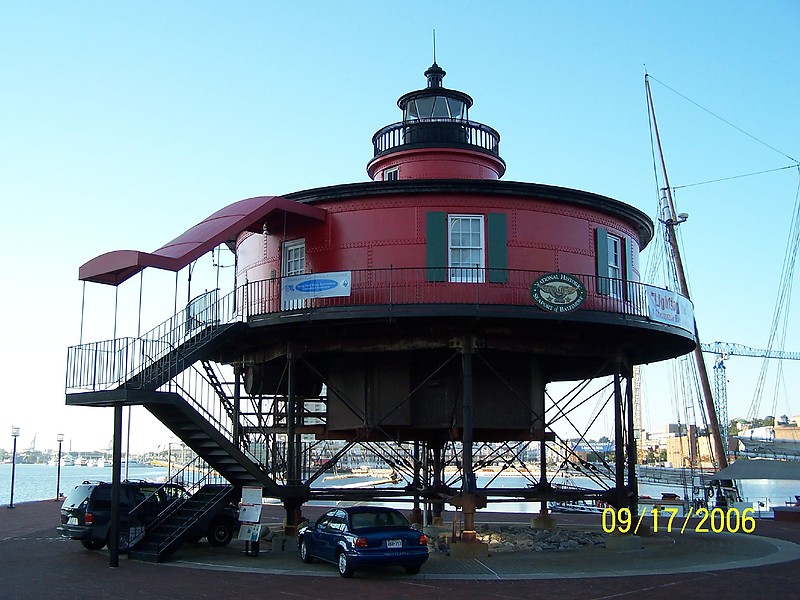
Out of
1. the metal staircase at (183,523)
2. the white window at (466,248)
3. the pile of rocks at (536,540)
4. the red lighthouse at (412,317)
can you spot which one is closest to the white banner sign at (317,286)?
→ the red lighthouse at (412,317)

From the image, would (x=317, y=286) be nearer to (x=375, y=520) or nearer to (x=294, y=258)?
(x=294, y=258)

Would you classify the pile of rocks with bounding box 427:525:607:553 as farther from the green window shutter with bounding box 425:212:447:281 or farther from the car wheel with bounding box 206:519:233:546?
the green window shutter with bounding box 425:212:447:281

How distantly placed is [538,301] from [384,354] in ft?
17.2

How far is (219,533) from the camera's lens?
83.3ft

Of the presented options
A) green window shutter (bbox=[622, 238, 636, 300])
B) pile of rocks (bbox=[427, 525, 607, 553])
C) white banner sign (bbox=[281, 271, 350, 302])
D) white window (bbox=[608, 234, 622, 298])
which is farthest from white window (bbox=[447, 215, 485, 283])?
pile of rocks (bbox=[427, 525, 607, 553])

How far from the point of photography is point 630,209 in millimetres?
27094

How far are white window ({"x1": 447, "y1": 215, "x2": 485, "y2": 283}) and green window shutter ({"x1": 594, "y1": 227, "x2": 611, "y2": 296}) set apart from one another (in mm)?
3647

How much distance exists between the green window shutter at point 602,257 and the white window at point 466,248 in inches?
144

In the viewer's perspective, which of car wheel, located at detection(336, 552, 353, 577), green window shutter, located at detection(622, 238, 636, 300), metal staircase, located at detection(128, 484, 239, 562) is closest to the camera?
car wheel, located at detection(336, 552, 353, 577)

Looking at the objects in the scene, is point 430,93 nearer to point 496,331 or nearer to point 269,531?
Result: point 496,331

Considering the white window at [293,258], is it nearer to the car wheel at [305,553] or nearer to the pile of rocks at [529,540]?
the car wheel at [305,553]

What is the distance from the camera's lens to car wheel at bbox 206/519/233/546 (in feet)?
82.7

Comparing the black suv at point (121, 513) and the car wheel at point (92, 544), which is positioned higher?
the black suv at point (121, 513)

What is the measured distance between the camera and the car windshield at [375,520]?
19.7m
